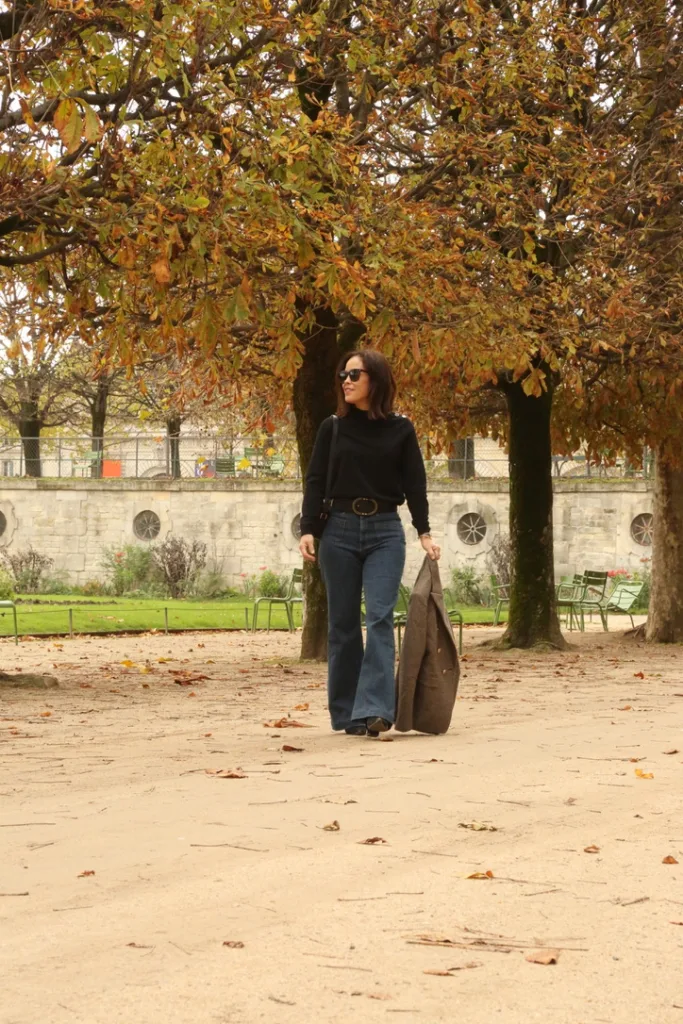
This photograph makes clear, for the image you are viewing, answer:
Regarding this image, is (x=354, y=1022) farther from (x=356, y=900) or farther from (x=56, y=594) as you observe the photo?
(x=56, y=594)

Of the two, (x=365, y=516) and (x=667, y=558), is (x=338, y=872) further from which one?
(x=667, y=558)

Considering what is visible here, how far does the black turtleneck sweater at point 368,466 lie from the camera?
7895mm

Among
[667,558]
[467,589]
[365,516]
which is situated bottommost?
[467,589]

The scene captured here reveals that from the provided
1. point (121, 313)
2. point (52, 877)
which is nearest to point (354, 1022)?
point (52, 877)

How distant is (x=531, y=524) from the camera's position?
17.5m

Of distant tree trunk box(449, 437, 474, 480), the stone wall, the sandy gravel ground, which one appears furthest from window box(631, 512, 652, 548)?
the sandy gravel ground

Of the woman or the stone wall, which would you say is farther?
the stone wall

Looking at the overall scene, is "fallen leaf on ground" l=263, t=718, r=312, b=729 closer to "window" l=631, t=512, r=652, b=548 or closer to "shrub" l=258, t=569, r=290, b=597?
"shrub" l=258, t=569, r=290, b=597

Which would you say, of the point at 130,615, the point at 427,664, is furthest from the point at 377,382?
the point at 130,615

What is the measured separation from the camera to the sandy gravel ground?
3510mm

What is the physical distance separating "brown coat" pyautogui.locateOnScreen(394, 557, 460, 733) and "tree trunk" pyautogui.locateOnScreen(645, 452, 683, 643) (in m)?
11.8

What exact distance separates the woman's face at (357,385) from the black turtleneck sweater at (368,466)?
0.49 ft

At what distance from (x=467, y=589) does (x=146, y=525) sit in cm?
840

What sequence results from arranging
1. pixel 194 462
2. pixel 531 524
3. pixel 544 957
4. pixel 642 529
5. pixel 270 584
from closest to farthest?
1. pixel 544 957
2. pixel 531 524
3. pixel 270 584
4. pixel 642 529
5. pixel 194 462
